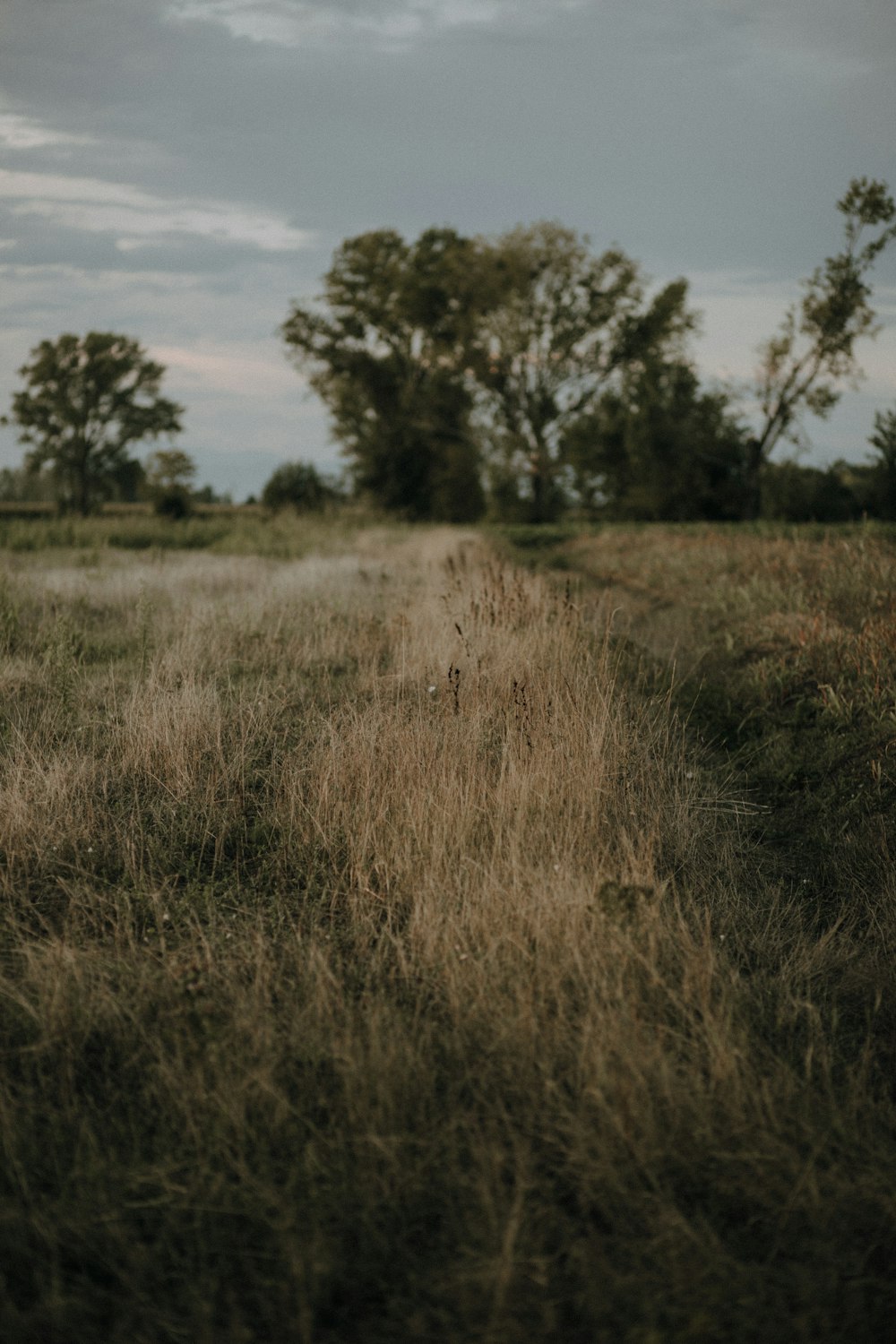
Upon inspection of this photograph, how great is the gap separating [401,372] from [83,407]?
2027 cm

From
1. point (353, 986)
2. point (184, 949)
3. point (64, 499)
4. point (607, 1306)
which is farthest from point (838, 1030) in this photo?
point (64, 499)

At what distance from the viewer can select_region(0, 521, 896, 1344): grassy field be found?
1.96 meters

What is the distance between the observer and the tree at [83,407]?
48.7 metres

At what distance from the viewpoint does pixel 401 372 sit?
40.7m

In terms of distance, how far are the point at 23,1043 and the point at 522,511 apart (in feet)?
127

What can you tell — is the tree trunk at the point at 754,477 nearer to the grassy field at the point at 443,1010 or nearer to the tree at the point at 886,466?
the tree at the point at 886,466

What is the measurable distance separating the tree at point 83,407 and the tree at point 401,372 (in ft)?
46.9

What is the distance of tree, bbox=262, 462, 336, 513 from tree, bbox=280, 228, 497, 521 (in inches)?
260

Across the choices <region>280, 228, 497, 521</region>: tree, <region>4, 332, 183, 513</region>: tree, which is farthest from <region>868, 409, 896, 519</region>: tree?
<region>4, 332, 183, 513</region>: tree

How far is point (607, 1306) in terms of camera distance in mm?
1870

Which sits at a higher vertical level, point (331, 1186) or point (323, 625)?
point (323, 625)

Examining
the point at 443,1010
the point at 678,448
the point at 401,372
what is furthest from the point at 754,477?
the point at 443,1010

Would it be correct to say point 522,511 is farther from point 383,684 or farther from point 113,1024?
point 113,1024

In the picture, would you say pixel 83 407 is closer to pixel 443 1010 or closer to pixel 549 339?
pixel 549 339
